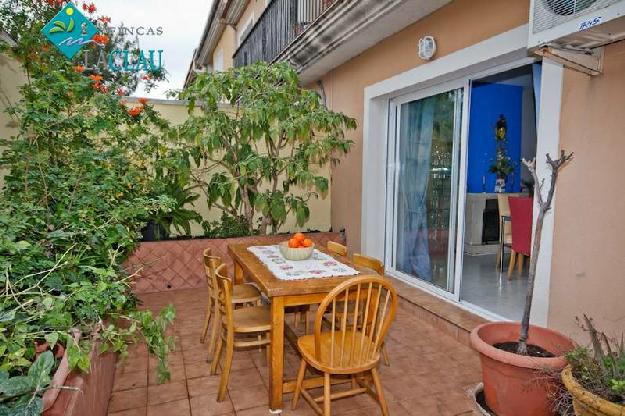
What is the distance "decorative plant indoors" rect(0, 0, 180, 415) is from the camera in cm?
113

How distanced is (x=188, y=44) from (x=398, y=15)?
13.5 metres

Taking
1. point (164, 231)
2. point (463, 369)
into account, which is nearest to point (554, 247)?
point (463, 369)

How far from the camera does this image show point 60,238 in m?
Result: 1.79

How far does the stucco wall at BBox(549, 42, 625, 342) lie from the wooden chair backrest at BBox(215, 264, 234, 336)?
2.09 m

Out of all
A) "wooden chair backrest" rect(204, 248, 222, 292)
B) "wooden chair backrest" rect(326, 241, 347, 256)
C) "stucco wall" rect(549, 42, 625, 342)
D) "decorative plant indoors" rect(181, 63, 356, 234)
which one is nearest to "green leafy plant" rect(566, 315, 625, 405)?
"stucco wall" rect(549, 42, 625, 342)

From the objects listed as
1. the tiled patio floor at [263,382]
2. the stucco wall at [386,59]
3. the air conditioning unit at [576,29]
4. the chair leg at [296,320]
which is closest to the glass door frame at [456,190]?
the stucco wall at [386,59]

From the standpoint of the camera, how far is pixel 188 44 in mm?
15305

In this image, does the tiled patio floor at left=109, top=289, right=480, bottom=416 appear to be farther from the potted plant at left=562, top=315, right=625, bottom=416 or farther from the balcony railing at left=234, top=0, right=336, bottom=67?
the balcony railing at left=234, top=0, right=336, bottom=67

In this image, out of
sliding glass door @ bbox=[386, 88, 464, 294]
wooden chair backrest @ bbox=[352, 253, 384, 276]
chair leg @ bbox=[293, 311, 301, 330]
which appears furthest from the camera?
sliding glass door @ bbox=[386, 88, 464, 294]

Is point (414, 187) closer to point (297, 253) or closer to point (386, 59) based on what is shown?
point (386, 59)

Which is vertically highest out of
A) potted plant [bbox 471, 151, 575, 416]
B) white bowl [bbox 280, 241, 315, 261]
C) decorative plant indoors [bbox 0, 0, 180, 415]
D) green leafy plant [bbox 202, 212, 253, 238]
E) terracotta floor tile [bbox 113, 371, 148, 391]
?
decorative plant indoors [bbox 0, 0, 180, 415]

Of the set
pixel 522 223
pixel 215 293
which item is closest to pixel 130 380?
pixel 215 293

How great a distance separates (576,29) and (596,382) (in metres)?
1.65

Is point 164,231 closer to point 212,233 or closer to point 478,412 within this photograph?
point 212,233
